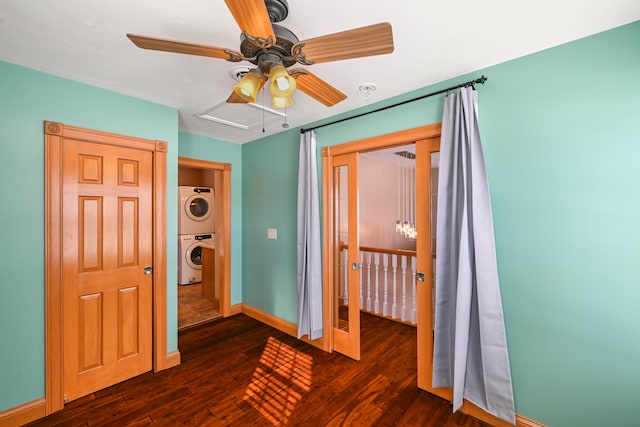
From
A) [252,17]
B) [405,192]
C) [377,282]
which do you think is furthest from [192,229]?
[252,17]

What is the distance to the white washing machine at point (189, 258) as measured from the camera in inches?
223

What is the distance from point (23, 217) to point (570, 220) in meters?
3.68

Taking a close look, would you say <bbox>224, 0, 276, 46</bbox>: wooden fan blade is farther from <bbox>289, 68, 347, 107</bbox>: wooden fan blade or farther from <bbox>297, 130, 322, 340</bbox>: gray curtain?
<bbox>297, 130, 322, 340</bbox>: gray curtain

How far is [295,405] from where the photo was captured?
2.09 meters

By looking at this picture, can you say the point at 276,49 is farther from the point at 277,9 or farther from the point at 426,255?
the point at 426,255

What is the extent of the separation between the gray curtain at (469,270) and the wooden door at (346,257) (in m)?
0.89

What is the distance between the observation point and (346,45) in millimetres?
1106

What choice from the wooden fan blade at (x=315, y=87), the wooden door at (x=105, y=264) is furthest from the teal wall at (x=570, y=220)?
the wooden door at (x=105, y=264)

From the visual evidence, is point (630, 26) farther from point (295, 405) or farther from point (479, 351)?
point (295, 405)

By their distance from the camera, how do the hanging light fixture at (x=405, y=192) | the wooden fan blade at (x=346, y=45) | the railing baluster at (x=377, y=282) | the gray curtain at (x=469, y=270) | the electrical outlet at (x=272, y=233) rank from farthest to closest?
the hanging light fixture at (x=405, y=192), the railing baluster at (x=377, y=282), the electrical outlet at (x=272, y=233), the gray curtain at (x=469, y=270), the wooden fan blade at (x=346, y=45)

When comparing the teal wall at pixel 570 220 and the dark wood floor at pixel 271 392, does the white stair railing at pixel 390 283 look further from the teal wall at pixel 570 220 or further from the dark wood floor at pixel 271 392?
the teal wall at pixel 570 220

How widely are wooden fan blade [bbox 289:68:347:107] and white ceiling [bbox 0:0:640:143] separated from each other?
33 centimetres

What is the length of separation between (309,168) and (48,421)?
287 centimetres

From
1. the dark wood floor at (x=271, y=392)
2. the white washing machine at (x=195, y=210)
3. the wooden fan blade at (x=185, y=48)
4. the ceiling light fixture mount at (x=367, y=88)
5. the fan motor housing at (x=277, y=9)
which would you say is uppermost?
the ceiling light fixture mount at (x=367, y=88)
